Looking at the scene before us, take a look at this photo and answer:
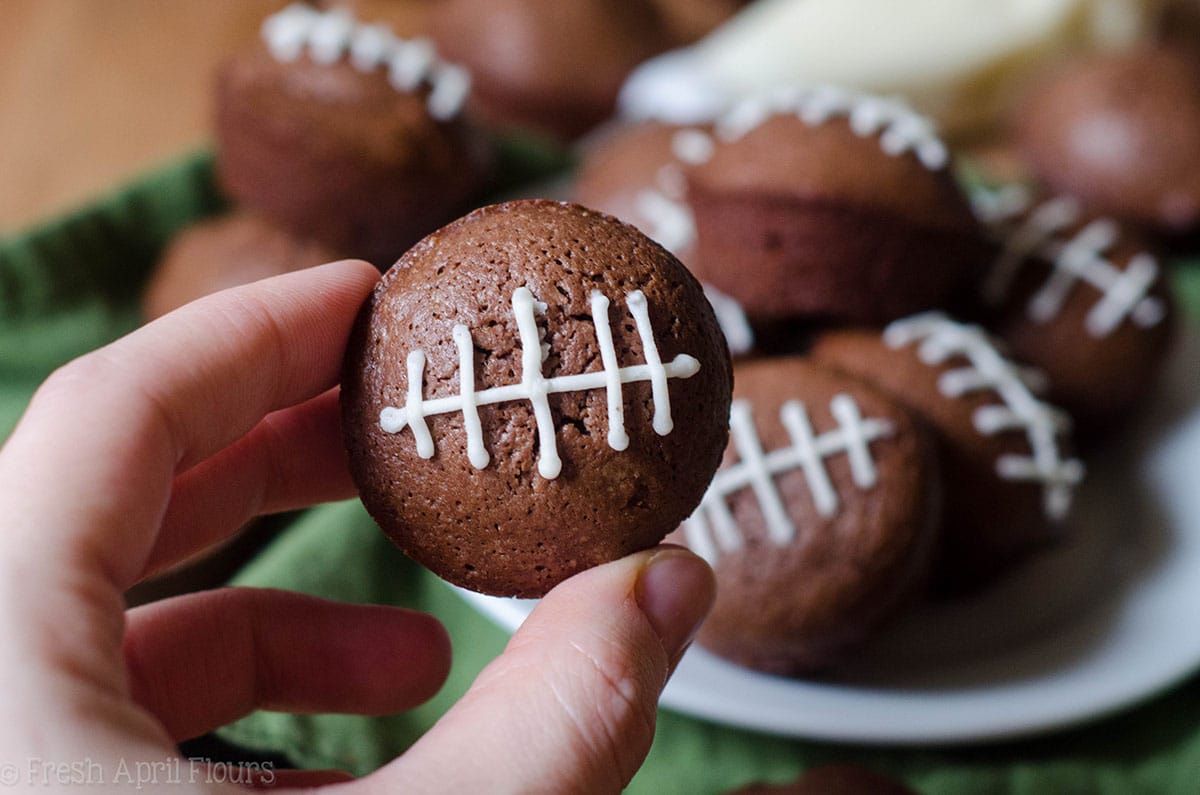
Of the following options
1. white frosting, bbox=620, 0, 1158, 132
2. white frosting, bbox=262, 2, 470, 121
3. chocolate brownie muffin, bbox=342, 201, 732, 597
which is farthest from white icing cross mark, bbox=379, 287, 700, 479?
white frosting, bbox=620, 0, 1158, 132

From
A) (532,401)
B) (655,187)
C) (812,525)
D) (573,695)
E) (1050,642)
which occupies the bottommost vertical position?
(1050,642)

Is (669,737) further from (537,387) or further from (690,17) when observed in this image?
(690,17)

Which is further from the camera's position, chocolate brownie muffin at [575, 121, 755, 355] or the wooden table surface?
the wooden table surface

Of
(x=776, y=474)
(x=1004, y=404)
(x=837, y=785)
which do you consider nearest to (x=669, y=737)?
(x=837, y=785)

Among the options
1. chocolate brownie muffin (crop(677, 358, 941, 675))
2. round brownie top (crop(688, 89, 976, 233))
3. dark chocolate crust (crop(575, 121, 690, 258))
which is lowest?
chocolate brownie muffin (crop(677, 358, 941, 675))

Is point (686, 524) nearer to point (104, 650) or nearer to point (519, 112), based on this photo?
point (104, 650)

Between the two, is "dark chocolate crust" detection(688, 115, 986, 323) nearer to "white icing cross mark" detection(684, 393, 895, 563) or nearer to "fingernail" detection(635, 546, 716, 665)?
"white icing cross mark" detection(684, 393, 895, 563)

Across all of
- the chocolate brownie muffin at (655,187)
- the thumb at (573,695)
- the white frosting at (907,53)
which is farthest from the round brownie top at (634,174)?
the thumb at (573,695)
